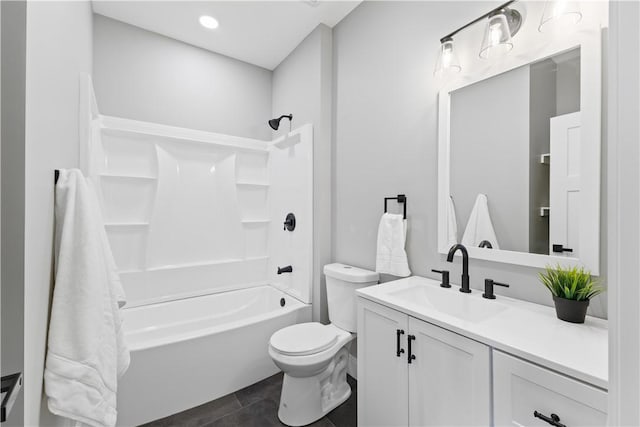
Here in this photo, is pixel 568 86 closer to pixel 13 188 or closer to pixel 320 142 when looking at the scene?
pixel 320 142

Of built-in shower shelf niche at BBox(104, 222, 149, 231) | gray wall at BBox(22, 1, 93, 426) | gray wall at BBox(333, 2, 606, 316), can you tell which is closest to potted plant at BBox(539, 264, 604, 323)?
gray wall at BBox(333, 2, 606, 316)

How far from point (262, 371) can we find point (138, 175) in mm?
1932

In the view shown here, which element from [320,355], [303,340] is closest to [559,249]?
[320,355]

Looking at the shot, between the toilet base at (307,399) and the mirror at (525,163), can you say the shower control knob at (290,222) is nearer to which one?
the toilet base at (307,399)

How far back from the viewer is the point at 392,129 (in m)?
1.87

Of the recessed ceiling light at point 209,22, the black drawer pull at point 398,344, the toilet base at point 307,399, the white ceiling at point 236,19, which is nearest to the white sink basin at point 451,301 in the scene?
the black drawer pull at point 398,344

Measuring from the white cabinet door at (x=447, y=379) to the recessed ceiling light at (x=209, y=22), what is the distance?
8.73 ft

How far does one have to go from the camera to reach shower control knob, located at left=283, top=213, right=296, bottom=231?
2619mm

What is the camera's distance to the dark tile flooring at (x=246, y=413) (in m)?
1.69

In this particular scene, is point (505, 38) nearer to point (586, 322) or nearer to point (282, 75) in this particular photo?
point (586, 322)

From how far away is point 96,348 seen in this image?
86 centimetres

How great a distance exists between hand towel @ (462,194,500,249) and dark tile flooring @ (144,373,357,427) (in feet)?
4.28

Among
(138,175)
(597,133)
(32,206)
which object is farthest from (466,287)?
(138,175)

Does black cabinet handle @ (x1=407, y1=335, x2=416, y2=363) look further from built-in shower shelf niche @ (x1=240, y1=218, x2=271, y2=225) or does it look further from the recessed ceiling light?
the recessed ceiling light
